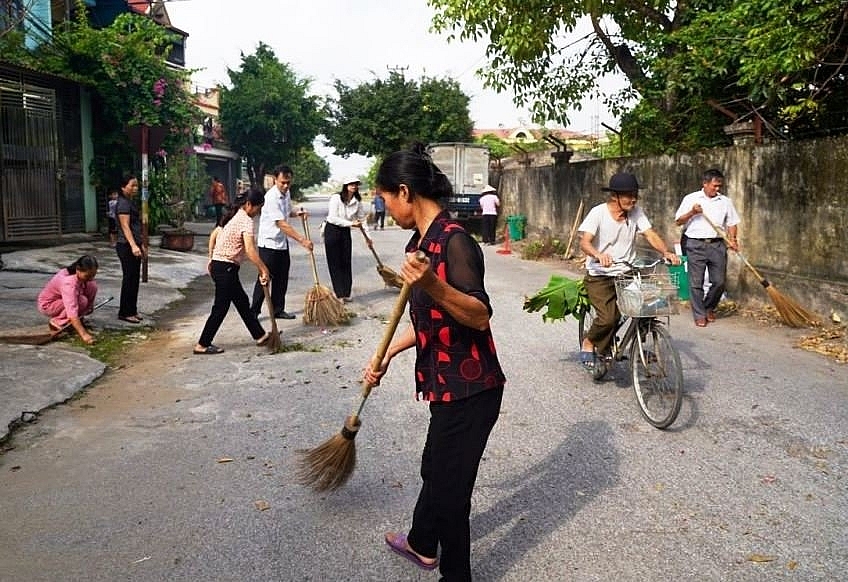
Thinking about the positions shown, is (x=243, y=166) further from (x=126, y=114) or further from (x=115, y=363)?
(x=115, y=363)

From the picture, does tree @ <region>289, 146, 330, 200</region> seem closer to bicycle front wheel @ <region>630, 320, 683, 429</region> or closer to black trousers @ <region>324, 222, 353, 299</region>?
black trousers @ <region>324, 222, 353, 299</region>

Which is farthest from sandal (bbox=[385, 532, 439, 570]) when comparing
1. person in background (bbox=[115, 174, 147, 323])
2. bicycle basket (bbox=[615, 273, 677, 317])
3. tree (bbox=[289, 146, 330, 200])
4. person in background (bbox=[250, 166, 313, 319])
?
tree (bbox=[289, 146, 330, 200])

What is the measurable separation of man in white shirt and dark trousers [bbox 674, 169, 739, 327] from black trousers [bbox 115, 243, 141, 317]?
19.8 ft

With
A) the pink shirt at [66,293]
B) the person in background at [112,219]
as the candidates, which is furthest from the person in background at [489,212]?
the pink shirt at [66,293]

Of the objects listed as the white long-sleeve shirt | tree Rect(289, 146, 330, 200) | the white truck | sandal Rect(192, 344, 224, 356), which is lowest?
sandal Rect(192, 344, 224, 356)

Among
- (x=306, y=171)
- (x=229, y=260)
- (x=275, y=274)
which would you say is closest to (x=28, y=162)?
(x=275, y=274)

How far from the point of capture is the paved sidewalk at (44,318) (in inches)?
227

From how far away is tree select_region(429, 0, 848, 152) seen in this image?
8.66m

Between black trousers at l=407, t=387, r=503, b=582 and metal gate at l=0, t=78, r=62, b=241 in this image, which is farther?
metal gate at l=0, t=78, r=62, b=241

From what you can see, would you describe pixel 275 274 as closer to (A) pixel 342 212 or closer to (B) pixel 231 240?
(A) pixel 342 212

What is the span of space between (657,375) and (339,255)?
557 centimetres

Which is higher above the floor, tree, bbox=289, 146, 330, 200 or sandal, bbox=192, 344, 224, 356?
tree, bbox=289, 146, 330, 200

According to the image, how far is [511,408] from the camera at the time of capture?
5555 mm

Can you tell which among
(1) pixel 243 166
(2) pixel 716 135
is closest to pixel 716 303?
(2) pixel 716 135
